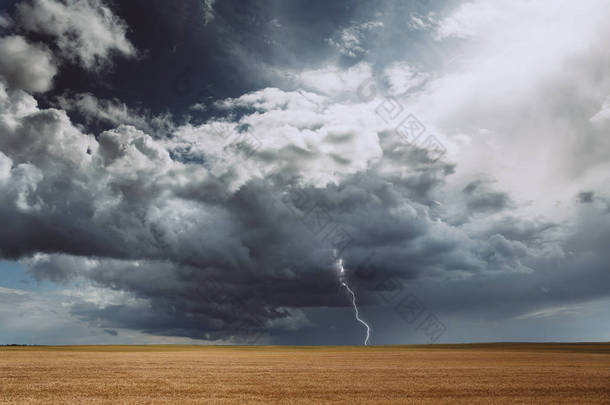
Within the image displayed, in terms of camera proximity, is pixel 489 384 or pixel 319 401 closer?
pixel 319 401

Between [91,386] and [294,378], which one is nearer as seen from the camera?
[91,386]

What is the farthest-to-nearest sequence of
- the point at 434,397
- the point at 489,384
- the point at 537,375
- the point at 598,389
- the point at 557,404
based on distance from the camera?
the point at 537,375, the point at 489,384, the point at 598,389, the point at 434,397, the point at 557,404

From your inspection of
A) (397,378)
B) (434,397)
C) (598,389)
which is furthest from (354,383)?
(598,389)

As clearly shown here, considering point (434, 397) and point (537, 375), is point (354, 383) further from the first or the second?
point (537, 375)

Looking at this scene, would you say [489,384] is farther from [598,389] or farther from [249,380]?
[249,380]

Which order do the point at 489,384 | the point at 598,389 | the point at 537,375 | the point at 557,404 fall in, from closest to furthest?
the point at 557,404 → the point at 598,389 → the point at 489,384 → the point at 537,375

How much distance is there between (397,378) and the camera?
35.1 meters

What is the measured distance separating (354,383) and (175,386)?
12112 mm

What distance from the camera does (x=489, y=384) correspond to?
31.4 metres

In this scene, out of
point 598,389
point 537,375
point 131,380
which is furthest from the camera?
point 537,375

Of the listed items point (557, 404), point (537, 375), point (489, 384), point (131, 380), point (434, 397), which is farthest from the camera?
point (537, 375)

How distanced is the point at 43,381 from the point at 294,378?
1812 centimetres

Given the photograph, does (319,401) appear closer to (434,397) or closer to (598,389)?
(434,397)

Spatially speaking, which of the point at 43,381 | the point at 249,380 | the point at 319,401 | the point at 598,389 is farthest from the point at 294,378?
the point at 598,389
